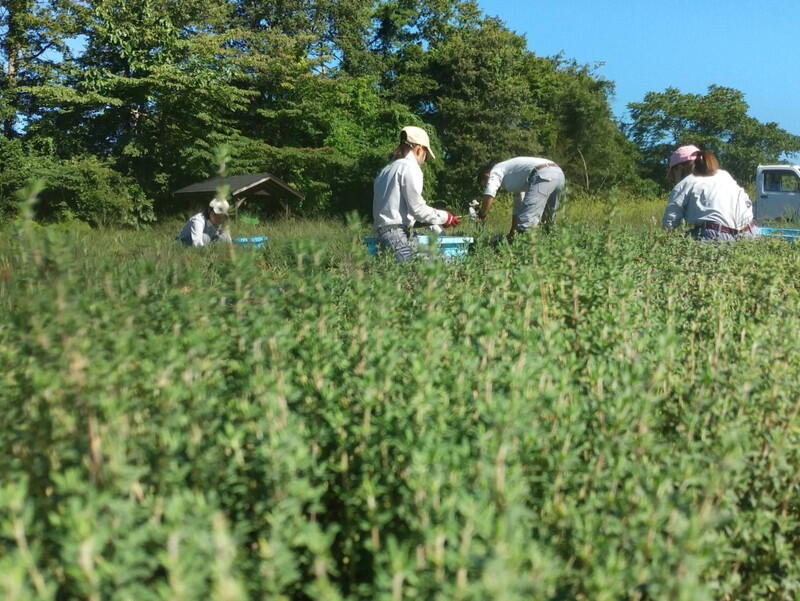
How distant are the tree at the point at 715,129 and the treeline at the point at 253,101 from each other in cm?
3399

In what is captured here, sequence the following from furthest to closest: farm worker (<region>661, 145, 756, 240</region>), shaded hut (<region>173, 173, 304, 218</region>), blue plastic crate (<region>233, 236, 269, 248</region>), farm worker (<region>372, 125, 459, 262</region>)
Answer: shaded hut (<region>173, 173, 304, 218</region>) < farm worker (<region>661, 145, 756, 240</region>) < farm worker (<region>372, 125, 459, 262</region>) < blue plastic crate (<region>233, 236, 269, 248</region>)

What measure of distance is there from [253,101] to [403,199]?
25.8 m

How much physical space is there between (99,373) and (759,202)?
22.5 m

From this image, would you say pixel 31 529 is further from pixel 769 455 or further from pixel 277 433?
pixel 769 455

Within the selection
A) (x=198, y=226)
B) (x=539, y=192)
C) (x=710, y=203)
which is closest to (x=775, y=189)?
(x=710, y=203)

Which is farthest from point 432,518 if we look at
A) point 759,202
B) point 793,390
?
point 759,202

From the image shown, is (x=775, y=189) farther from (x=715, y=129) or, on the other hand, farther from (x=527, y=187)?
(x=715, y=129)

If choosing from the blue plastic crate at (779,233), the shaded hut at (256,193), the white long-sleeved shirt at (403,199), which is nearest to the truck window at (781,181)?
the blue plastic crate at (779,233)

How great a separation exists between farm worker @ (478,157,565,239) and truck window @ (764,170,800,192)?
52.3 feet

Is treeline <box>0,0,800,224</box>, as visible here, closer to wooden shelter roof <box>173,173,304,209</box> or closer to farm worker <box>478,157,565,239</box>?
wooden shelter roof <box>173,173,304,209</box>

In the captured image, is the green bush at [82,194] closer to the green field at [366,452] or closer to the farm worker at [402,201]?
the farm worker at [402,201]

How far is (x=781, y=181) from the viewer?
2102cm

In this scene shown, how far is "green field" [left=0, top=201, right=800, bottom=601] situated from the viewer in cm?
133

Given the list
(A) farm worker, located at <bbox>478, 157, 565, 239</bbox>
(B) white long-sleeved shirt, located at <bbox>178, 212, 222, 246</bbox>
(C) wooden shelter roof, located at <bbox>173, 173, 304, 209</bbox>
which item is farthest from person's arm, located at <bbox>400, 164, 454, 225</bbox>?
(C) wooden shelter roof, located at <bbox>173, 173, 304, 209</bbox>
